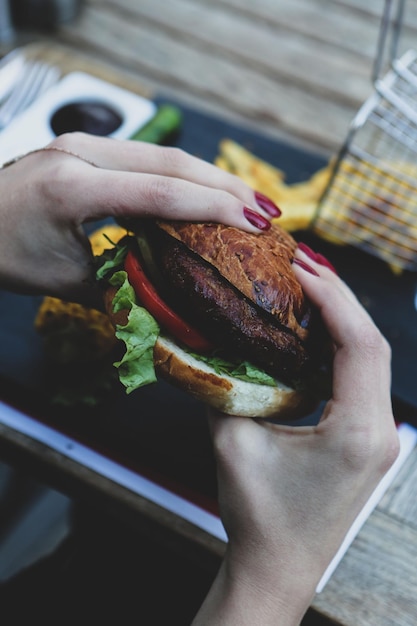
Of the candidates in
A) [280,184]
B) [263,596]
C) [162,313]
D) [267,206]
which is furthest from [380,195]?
[263,596]

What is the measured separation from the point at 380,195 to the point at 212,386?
4.13 ft

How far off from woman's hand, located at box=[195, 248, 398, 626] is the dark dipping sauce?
1472 millimetres

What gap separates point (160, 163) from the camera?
1817 mm

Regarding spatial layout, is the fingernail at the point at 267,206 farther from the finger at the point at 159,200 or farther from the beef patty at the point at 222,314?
the beef patty at the point at 222,314

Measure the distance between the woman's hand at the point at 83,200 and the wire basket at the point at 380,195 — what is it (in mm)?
759

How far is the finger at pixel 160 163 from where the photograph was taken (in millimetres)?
1780

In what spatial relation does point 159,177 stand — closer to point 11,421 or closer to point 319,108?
point 11,421

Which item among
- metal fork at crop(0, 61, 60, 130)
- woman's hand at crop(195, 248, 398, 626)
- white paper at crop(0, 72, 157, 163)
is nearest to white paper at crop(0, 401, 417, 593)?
woman's hand at crop(195, 248, 398, 626)

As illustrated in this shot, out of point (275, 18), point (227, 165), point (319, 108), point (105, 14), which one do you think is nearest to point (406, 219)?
point (227, 165)

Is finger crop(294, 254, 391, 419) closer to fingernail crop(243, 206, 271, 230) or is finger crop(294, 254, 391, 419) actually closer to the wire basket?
fingernail crop(243, 206, 271, 230)

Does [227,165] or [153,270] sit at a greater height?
[153,270]

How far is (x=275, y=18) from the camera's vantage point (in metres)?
3.87

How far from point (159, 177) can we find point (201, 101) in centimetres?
188

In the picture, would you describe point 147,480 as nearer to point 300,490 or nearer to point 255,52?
point 300,490
